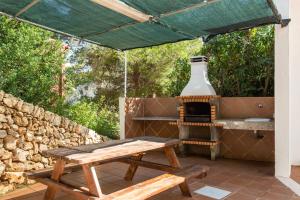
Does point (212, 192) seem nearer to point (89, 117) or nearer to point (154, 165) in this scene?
point (154, 165)

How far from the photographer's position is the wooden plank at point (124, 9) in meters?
3.83

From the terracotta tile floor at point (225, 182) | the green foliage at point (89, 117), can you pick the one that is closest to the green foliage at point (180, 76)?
the green foliage at point (89, 117)

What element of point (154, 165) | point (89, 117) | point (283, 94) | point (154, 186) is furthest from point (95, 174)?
point (89, 117)

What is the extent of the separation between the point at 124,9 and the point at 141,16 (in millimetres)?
385

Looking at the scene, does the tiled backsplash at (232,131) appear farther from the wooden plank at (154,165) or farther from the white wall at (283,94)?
the wooden plank at (154,165)

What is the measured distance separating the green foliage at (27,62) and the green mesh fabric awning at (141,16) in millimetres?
1370

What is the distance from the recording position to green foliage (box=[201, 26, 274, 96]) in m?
6.25

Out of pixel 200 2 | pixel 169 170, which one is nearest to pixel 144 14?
pixel 200 2

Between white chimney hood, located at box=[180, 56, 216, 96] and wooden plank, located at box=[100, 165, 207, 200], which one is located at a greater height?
white chimney hood, located at box=[180, 56, 216, 96]

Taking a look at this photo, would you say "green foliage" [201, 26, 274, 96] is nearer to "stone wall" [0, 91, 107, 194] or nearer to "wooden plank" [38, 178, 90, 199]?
"stone wall" [0, 91, 107, 194]

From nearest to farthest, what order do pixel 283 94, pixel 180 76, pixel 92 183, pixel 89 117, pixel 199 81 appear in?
pixel 92 183, pixel 283 94, pixel 199 81, pixel 89 117, pixel 180 76

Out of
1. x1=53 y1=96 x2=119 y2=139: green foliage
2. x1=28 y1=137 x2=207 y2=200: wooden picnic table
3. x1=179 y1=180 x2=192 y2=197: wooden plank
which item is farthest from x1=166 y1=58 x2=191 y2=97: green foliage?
x1=179 y1=180 x2=192 y2=197: wooden plank

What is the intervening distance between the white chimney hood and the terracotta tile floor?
1.54m

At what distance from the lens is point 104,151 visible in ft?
9.80
